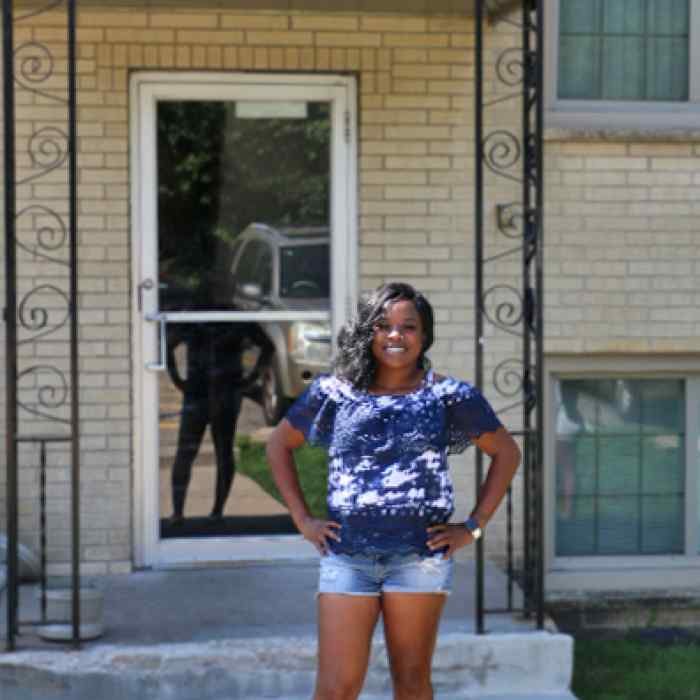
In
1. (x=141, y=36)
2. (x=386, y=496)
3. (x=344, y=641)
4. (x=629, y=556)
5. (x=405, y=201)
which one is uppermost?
(x=141, y=36)

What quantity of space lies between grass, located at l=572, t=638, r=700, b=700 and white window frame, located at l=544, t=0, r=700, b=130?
251cm

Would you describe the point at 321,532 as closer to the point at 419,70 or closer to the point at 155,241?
the point at 155,241

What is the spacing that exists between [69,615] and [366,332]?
2028mm

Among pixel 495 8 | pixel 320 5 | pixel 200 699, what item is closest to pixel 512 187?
pixel 495 8

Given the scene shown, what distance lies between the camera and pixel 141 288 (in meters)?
6.30

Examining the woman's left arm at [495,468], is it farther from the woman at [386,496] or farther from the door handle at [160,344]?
the door handle at [160,344]

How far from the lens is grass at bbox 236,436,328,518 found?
6520mm

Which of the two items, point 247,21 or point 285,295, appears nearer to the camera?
point 247,21

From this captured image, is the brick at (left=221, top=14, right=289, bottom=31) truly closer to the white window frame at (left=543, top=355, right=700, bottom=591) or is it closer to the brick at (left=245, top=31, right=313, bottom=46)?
the brick at (left=245, top=31, right=313, bottom=46)

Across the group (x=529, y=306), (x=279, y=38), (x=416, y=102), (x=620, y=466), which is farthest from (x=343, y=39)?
(x=620, y=466)

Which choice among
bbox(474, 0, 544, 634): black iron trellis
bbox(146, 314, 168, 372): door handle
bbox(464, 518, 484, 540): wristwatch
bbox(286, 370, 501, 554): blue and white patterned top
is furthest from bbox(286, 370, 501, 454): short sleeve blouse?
bbox(146, 314, 168, 372): door handle

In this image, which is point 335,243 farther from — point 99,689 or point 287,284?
point 99,689

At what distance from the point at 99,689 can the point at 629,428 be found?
307 cm

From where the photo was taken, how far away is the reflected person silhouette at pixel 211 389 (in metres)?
6.41
